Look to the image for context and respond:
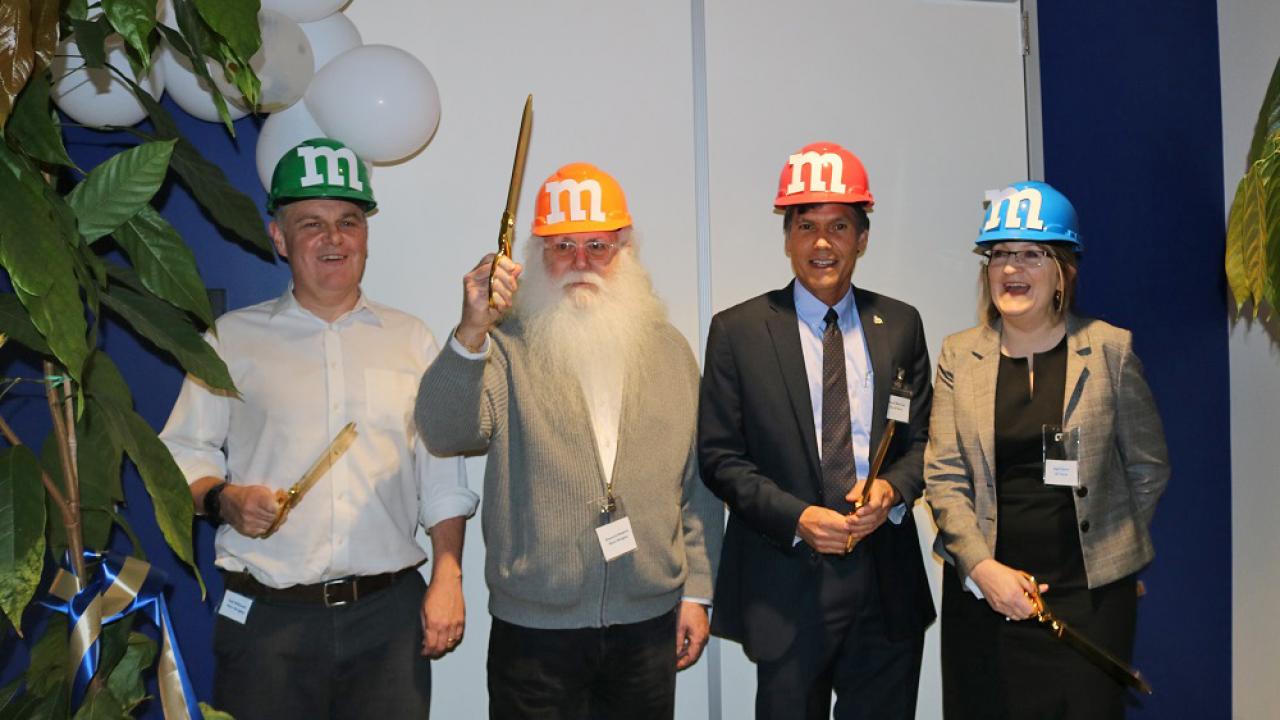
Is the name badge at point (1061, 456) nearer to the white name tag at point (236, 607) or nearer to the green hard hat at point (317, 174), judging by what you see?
the green hard hat at point (317, 174)

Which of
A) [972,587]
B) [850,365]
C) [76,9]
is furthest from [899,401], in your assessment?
[76,9]

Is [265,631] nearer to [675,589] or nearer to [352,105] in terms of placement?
[675,589]

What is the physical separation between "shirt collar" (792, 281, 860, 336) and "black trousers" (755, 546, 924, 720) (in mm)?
584

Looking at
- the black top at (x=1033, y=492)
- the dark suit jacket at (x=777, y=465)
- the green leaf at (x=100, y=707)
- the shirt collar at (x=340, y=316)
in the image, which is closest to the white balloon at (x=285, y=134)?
the shirt collar at (x=340, y=316)

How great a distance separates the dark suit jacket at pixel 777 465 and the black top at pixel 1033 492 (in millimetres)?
210

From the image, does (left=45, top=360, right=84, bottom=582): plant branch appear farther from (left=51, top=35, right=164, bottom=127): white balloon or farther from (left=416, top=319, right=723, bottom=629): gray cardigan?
(left=51, top=35, right=164, bottom=127): white balloon

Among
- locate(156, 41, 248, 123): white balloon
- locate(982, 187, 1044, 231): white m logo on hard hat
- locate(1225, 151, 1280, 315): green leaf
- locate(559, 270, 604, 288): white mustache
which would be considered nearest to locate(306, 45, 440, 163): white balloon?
locate(156, 41, 248, 123): white balloon

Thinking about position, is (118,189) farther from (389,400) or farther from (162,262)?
(389,400)

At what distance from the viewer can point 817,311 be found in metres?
2.71

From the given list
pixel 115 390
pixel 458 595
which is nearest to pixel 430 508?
pixel 458 595

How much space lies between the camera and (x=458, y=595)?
8.52ft

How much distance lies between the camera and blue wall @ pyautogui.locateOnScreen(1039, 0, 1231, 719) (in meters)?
3.61

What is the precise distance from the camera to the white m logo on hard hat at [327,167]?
101 inches

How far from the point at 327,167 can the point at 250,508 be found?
2.81 ft
